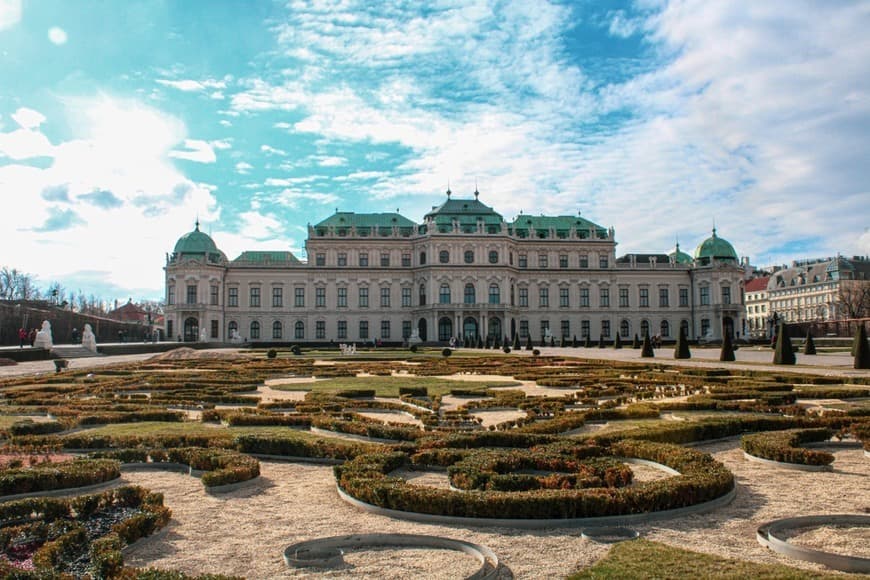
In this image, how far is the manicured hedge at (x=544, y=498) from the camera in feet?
20.8

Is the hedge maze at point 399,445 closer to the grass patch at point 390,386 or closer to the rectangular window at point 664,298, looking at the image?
the grass patch at point 390,386

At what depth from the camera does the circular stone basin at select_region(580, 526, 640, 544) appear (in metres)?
5.91

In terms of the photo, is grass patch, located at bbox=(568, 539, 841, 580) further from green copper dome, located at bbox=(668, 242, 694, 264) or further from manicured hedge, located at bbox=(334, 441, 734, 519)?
green copper dome, located at bbox=(668, 242, 694, 264)

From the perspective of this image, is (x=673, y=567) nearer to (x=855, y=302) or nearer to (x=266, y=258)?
(x=266, y=258)

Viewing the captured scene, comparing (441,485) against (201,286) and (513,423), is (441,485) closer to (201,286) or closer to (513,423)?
(513,423)

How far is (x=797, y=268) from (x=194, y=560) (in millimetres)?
125366

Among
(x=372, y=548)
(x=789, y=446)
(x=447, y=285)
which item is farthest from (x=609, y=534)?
(x=447, y=285)

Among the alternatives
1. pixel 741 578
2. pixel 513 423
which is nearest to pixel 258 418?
pixel 513 423

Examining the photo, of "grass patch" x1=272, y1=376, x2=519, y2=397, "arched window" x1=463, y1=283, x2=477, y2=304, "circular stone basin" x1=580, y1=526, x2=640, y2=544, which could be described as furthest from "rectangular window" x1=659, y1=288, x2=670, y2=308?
"circular stone basin" x1=580, y1=526, x2=640, y2=544

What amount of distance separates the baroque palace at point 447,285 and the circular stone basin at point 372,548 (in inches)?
2379

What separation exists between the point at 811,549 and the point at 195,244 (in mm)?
72909

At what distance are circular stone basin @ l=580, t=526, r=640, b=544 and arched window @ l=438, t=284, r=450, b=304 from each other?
214 feet

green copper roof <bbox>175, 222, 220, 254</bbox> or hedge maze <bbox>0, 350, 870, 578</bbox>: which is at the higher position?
green copper roof <bbox>175, 222, 220, 254</bbox>

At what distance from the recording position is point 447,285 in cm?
7138
